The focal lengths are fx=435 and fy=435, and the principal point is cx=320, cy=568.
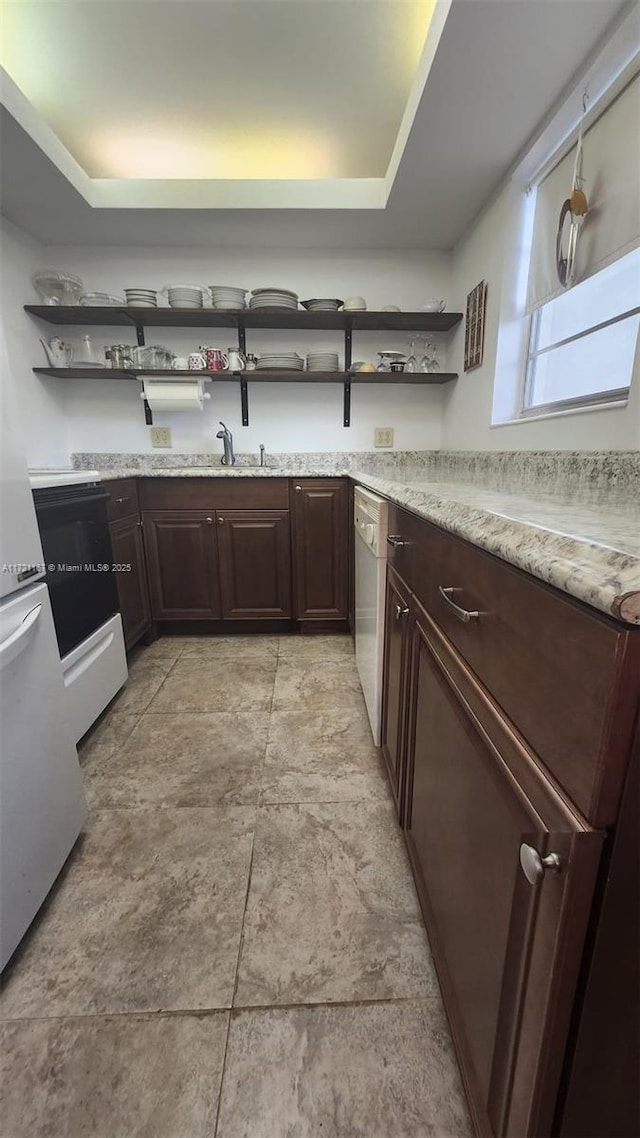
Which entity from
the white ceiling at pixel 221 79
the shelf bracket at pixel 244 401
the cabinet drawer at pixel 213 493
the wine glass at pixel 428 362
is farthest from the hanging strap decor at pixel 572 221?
the shelf bracket at pixel 244 401

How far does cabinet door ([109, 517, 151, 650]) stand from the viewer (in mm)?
A: 1993

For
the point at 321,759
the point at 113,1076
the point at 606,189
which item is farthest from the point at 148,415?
the point at 113,1076

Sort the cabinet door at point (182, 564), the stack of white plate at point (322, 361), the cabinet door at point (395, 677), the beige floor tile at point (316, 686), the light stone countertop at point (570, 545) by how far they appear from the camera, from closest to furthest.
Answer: the light stone countertop at point (570, 545) → the cabinet door at point (395, 677) → the beige floor tile at point (316, 686) → the cabinet door at point (182, 564) → the stack of white plate at point (322, 361)

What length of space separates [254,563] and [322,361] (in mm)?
1179

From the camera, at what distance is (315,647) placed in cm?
231

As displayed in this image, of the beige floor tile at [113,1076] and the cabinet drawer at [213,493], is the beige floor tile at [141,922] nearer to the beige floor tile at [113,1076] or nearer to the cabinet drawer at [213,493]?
the beige floor tile at [113,1076]

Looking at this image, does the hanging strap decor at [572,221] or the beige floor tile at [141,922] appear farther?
the hanging strap decor at [572,221]

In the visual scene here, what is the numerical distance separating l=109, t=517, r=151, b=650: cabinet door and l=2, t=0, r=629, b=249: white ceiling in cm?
149

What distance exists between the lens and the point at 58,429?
2.58m

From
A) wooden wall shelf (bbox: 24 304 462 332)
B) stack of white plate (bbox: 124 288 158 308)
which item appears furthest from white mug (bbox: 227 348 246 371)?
stack of white plate (bbox: 124 288 158 308)

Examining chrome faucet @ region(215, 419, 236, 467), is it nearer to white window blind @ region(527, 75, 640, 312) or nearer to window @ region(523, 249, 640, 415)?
window @ region(523, 249, 640, 415)

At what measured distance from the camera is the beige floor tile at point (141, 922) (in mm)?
832

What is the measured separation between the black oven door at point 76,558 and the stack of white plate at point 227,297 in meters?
1.26

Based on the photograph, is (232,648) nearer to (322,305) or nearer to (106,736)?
(106,736)
